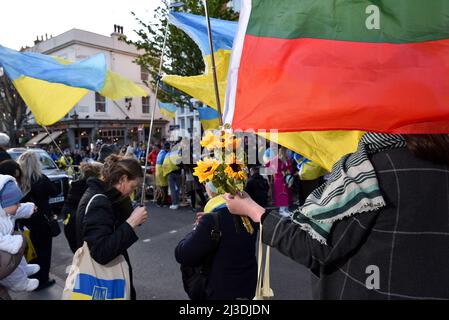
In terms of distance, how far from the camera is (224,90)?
3693 millimetres

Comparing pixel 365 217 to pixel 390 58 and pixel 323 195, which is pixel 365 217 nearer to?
pixel 323 195

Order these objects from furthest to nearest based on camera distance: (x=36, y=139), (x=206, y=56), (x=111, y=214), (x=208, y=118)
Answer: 1. (x=36, y=139)
2. (x=208, y=118)
3. (x=206, y=56)
4. (x=111, y=214)

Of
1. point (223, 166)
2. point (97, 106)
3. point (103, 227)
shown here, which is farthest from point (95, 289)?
point (97, 106)

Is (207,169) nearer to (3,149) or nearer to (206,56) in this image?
(206,56)

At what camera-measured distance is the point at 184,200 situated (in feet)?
32.8

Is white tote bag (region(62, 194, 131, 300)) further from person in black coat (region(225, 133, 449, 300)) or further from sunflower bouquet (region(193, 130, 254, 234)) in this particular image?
person in black coat (region(225, 133, 449, 300))

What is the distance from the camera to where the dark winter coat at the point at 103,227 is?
87.1 inches

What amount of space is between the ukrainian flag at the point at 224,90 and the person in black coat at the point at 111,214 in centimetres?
116

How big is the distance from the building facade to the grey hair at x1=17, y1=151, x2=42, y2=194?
2618 centimetres

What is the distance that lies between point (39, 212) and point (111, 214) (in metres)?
2.49

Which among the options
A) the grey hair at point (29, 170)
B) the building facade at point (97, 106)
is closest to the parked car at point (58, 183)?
the grey hair at point (29, 170)

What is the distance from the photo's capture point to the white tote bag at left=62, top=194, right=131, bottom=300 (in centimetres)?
220

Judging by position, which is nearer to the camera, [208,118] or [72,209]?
[72,209]

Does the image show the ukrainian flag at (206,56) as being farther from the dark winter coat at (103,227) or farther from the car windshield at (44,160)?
the car windshield at (44,160)
